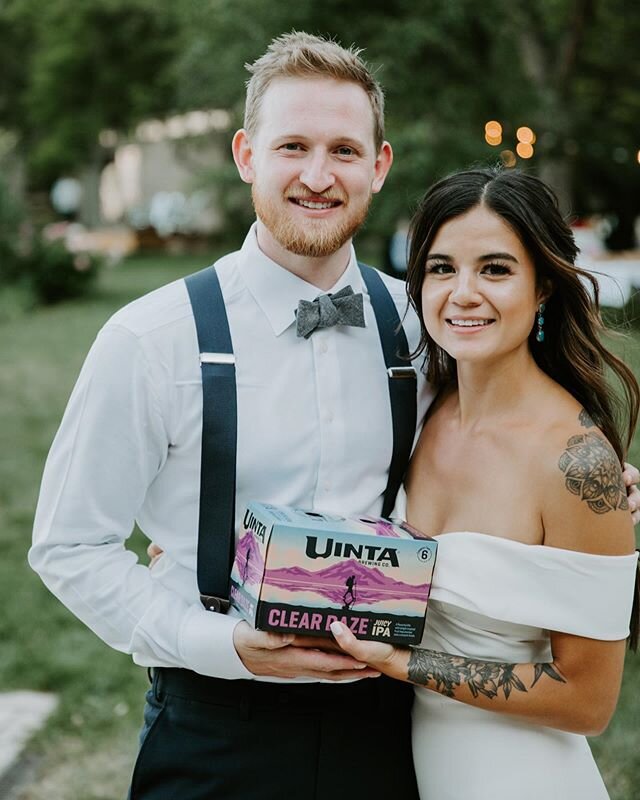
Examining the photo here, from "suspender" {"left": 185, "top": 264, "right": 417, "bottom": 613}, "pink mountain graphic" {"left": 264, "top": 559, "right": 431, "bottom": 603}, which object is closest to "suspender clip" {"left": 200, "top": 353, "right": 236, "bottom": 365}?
"suspender" {"left": 185, "top": 264, "right": 417, "bottom": 613}

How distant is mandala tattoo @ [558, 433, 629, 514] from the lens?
228cm

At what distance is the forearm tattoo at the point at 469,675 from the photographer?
230 cm

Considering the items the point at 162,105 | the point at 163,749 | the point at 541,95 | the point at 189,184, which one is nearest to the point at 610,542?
the point at 163,749

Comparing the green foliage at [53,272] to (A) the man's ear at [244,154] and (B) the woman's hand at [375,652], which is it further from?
(B) the woman's hand at [375,652]

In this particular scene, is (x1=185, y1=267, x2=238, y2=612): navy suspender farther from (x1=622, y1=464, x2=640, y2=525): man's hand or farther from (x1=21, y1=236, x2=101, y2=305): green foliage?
(x1=21, y1=236, x2=101, y2=305): green foliage

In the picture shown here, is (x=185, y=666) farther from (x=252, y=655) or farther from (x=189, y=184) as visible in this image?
(x=189, y=184)

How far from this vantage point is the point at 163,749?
2500mm

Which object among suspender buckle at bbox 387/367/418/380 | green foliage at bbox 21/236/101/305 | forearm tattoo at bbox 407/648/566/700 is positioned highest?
suspender buckle at bbox 387/367/418/380

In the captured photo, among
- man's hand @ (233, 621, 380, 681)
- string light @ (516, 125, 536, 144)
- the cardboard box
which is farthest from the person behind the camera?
string light @ (516, 125, 536, 144)

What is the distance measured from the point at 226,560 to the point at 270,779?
530 mm

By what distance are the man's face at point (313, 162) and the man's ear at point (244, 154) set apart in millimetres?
101

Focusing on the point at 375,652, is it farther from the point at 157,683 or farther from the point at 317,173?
the point at 317,173

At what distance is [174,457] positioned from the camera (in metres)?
2.48

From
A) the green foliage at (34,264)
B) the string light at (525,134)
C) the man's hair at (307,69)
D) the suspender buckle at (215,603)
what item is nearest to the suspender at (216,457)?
the suspender buckle at (215,603)
